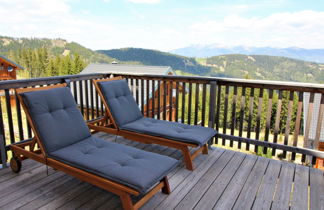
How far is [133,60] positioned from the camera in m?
59.0

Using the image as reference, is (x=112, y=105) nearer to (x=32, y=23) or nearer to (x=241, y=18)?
(x=32, y=23)

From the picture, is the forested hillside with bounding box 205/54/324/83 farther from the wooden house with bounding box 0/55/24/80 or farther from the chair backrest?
the chair backrest

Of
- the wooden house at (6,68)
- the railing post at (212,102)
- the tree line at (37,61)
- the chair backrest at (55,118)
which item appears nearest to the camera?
the chair backrest at (55,118)

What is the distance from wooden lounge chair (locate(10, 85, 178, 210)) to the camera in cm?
212

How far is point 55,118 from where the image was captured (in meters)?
2.83

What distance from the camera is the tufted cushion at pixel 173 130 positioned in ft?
10.3

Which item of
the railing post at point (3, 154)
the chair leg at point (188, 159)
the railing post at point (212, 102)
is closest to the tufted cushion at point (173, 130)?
the chair leg at point (188, 159)

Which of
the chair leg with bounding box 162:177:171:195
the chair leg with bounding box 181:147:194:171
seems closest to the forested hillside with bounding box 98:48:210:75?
the chair leg with bounding box 181:147:194:171

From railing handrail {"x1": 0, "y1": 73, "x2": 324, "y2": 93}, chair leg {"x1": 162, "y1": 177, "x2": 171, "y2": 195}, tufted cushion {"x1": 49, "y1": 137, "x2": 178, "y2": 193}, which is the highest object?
railing handrail {"x1": 0, "y1": 73, "x2": 324, "y2": 93}

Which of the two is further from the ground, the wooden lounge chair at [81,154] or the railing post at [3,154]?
the wooden lounge chair at [81,154]

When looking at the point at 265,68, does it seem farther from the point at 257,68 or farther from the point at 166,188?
the point at 166,188

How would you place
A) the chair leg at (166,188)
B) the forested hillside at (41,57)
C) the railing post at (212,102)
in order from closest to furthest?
the chair leg at (166,188) < the railing post at (212,102) < the forested hillside at (41,57)

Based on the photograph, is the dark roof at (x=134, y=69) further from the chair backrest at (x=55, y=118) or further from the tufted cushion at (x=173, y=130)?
the chair backrest at (x=55, y=118)

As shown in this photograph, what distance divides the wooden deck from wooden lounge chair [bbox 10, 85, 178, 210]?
23 centimetres
